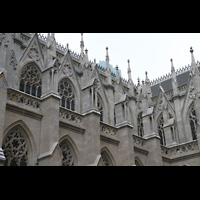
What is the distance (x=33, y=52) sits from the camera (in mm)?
21750

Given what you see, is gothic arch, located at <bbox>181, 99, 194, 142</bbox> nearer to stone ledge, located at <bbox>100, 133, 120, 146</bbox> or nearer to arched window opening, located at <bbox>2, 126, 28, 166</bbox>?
stone ledge, located at <bbox>100, 133, 120, 146</bbox>

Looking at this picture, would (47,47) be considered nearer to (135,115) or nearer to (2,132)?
(2,132)

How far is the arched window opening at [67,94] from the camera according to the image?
2219 cm

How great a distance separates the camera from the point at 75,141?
17.3 metres

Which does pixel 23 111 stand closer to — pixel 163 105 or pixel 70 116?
pixel 70 116

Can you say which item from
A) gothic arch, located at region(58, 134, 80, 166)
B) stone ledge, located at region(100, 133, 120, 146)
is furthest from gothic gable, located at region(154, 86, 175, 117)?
gothic arch, located at region(58, 134, 80, 166)

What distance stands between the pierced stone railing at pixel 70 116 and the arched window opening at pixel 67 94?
416 cm

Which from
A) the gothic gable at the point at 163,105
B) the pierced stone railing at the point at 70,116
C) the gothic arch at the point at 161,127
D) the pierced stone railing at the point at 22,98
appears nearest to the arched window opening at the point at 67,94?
the pierced stone railing at the point at 70,116

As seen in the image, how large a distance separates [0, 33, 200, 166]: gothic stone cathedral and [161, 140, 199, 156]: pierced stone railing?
0.24 ft

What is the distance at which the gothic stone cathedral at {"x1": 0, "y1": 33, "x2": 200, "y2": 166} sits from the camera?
1495 centimetres

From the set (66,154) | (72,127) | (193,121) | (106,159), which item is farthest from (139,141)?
(193,121)

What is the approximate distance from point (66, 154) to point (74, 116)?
2200 millimetres
